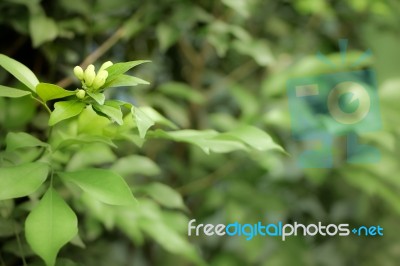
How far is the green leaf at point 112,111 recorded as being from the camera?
436 millimetres

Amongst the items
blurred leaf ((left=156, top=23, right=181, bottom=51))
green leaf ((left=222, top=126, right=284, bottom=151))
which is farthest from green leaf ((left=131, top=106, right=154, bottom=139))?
blurred leaf ((left=156, top=23, right=181, bottom=51))

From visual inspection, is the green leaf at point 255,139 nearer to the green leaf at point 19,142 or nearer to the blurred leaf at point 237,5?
the green leaf at point 19,142

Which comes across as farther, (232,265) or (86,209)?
(232,265)

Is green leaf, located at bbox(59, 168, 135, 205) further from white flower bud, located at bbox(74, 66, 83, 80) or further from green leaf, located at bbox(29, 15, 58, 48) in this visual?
green leaf, located at bbox(29, 15, 58, 48)

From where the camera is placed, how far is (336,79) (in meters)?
1.01

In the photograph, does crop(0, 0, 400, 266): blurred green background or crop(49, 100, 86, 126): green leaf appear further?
crop(0, 0, 400, 266): blurred green background

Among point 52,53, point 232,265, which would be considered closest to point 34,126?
point 52,53

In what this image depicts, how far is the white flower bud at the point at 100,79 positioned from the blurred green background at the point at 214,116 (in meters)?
0.21

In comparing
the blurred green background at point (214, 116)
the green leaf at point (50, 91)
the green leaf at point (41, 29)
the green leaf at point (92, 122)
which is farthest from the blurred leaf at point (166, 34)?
the green leaf at point (50, 91)

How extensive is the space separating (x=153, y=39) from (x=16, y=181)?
1.81 ft

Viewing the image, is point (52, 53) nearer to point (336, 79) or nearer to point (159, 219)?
point (159, 219)

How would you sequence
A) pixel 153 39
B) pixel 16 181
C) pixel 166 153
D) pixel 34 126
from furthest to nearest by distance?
1. pixel 166 153
2. pixel 153 39
3. pixel 34 126
4. pixel 16 181

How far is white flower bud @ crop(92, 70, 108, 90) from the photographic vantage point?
46 centimetres

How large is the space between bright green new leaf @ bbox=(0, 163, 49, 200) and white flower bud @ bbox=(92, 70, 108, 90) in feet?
0.30
